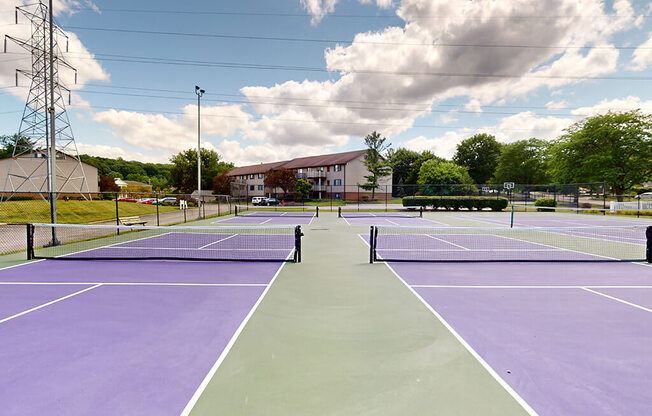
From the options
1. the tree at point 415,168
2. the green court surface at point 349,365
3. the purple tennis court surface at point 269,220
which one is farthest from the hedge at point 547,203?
the green court surface at point 349,365

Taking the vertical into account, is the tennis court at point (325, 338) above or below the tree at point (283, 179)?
below

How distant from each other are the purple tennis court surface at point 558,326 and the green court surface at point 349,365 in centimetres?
49

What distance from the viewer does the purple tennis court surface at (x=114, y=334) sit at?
3146 millimetres

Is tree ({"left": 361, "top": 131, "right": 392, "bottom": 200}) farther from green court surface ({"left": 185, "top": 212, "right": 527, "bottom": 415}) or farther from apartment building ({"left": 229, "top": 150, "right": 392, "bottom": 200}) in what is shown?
green court surface ({"left": 185, "top": 212, "right": 527, "bottom": 415})

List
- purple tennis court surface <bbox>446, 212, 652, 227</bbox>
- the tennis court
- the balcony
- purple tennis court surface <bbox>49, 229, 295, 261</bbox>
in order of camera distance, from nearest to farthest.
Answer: the tennis court, purple tennis court surface <bbox>49, 229, 295, 261</bbox>, purple tennis court surface <bbox>446, 212, 652, 227</bbox>, the balcony

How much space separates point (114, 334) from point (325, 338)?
341cm

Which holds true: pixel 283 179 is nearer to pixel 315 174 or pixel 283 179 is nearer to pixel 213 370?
pixel 315 174

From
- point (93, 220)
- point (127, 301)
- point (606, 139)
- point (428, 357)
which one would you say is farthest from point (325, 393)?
point (606, 139)

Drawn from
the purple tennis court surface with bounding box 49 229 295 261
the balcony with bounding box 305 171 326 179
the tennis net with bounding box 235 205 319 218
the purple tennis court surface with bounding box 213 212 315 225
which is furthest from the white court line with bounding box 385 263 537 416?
the balcony with bounding box 305 171 326 179

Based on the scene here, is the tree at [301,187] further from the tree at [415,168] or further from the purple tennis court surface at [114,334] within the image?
the purple tennis court surface at [114,334]

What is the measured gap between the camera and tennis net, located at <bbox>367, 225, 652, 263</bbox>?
970cm

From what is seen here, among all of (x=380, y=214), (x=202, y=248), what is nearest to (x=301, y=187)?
(x=380, y=214)

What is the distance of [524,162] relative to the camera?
74.1 meters

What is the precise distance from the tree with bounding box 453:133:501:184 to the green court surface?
92.0m
